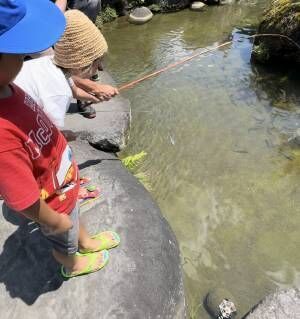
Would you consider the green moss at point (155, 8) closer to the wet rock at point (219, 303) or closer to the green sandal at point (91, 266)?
the wet rock at point (219, 303)

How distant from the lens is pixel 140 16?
1034cm

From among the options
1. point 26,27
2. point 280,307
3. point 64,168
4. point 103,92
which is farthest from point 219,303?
point 26,27

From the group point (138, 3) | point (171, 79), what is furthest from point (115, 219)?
point (138, 3)

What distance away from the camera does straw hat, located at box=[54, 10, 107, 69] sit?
3.05 metres

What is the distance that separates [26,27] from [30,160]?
25.9 inches

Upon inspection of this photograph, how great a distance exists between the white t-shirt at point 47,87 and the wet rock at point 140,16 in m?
7.77

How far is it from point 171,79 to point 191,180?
2714 millimetres

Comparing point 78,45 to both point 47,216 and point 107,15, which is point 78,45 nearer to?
point 47,216

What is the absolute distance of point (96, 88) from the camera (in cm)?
357

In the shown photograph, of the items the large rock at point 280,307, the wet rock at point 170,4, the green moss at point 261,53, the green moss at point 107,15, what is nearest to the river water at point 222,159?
the green moss at point 261,53

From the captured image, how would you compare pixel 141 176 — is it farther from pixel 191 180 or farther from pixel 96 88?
pixel 96 88

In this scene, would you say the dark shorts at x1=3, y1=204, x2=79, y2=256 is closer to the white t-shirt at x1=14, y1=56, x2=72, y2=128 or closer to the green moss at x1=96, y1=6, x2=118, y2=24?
the white t-shirt at x1=14, y1=56, x2=72, y2=128

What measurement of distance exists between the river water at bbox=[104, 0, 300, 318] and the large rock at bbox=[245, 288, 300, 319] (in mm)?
538

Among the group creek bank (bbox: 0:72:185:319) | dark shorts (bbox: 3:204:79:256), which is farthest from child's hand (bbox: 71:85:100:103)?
dark shorts (bbox: 3:204:79:256)
